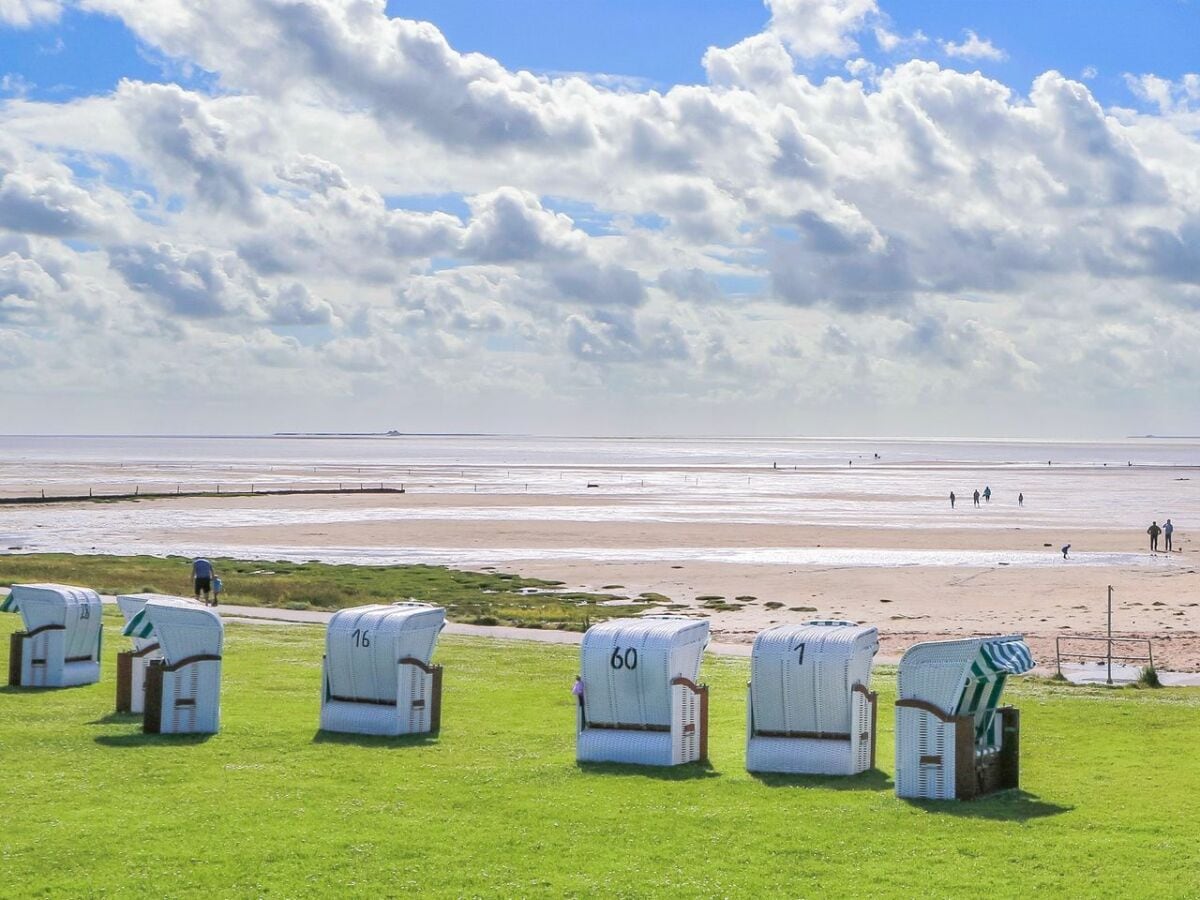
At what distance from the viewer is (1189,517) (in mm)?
97438

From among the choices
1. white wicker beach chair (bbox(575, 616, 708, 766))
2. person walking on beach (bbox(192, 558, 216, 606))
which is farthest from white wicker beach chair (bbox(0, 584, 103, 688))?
person walking on beach (bbox(192, 558, 216, 606))

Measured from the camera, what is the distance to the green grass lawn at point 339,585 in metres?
44.4

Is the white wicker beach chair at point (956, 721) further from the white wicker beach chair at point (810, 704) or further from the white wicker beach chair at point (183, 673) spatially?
the white wicker beach chair at point (183, 673)

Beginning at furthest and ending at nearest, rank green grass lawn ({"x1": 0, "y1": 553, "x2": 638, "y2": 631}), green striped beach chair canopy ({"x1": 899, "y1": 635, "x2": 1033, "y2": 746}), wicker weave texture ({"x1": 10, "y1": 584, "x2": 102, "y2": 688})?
1. green grass lawn ({"x1": 0, "y1": 553, "x2": 638, "y2": 631})
2. wicker weave texture ({"x1": 10, "y1": 584, "x2": 102, "y2": 688})
3. green striped beach chair canopy ({"x1": 899, "y1": 635, "x2": 1033, "y2": 746})

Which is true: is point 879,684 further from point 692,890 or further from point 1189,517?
point 1189,517

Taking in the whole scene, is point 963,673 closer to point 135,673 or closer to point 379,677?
point 379,677

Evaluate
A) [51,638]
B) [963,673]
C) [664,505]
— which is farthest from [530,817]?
[664,505]

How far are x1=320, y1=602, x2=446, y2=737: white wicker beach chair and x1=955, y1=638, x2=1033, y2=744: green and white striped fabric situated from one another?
7.91 meters

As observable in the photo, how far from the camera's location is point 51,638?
80.2 feet

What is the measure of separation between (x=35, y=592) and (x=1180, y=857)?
19130 mm

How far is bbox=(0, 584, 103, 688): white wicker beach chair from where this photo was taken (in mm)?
24438

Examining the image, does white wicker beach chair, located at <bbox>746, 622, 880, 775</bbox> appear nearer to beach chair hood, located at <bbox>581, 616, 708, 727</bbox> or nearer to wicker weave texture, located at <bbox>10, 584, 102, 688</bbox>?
beach chair hood, located at <bbox>581, 616, 708, 727</bbox>

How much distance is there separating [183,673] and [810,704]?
908cm

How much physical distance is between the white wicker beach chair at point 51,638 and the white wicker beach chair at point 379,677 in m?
6.28
